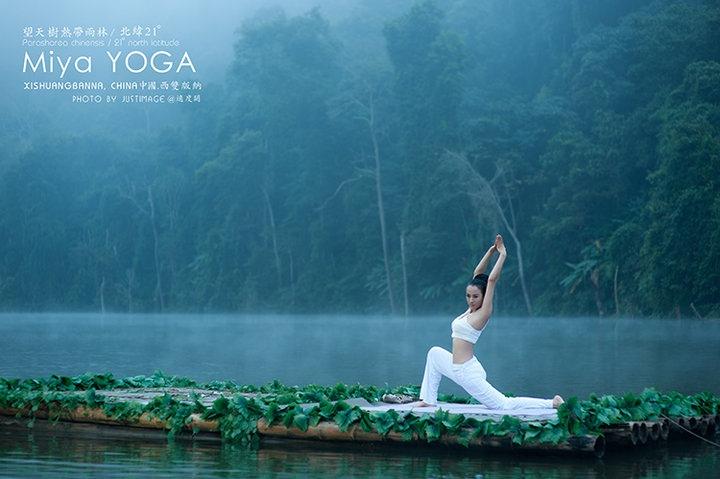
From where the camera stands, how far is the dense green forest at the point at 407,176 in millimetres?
39406

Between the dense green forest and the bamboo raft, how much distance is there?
2695 centimetres

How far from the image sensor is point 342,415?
8.66 m

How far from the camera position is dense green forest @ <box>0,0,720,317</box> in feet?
129

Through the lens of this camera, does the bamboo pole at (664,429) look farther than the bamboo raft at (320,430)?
Yes

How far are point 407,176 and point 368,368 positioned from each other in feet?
98.8

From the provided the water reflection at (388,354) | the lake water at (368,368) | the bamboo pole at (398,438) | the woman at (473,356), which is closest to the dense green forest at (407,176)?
the lake water at (368,368)

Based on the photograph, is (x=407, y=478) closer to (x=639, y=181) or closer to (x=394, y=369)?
(x=394, y=369)

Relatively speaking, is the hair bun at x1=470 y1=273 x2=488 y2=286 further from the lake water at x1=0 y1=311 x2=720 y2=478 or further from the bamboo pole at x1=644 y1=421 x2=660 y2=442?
the bamboo pole at x1=644 y1=421 x2=660 y2=442

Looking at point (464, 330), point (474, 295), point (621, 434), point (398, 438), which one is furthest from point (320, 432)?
point (621, 434)

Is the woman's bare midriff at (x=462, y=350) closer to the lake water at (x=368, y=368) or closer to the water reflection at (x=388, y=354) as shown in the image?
the lake water at (x=368, y=368)

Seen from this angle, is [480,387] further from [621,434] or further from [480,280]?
[621,434]

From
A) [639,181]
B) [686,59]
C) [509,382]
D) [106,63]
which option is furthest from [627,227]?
[106,63]

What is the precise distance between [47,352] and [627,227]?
2077 centimetres

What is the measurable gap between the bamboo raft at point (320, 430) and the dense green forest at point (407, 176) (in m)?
26.9
